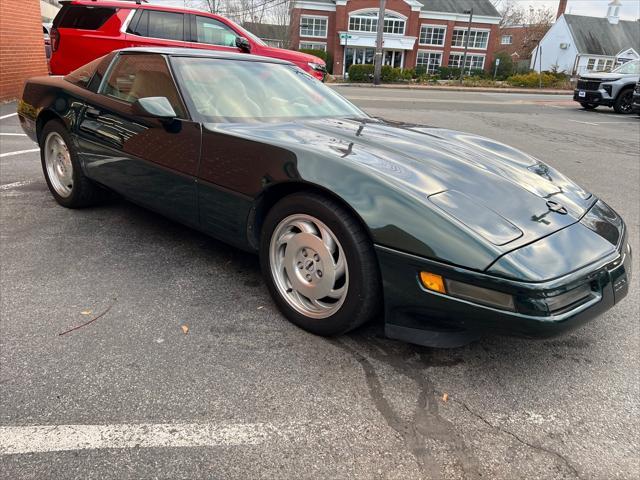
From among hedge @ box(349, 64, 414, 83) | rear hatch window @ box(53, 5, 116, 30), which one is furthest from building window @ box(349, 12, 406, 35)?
rear hatch window @ box(53, 5, 116, 30)

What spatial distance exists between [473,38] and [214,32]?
51905 mm

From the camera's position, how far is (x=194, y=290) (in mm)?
2969

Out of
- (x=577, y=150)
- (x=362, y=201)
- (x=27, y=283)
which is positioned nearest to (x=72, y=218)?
(x=27, y=283)

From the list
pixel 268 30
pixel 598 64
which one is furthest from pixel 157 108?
pixel 598 64

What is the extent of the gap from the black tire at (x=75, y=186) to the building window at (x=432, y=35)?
53714mm

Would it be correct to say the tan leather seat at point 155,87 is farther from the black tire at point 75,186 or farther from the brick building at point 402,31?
the brick building at point 402,31

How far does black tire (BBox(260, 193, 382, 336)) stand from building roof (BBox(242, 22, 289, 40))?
4068 cm

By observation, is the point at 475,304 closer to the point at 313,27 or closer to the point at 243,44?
the point at 243,44

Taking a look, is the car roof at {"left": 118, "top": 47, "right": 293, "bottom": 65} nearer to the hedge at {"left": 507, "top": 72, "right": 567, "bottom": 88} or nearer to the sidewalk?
the sidewalk

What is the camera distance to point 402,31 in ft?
165

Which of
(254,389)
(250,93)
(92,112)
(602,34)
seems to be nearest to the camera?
(254,389)

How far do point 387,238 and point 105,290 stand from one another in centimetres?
179

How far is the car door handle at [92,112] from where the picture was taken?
361 centimetres

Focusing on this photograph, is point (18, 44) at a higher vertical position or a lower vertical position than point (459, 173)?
higher
